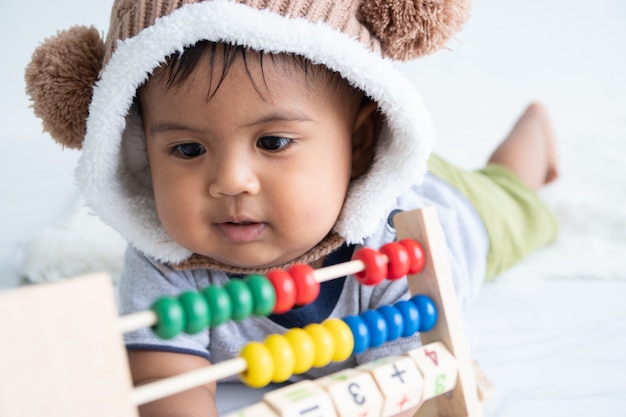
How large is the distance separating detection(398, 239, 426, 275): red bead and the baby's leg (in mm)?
805

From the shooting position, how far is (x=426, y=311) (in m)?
0.62

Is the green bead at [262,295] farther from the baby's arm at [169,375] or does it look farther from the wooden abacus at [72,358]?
the baby's arm at [169,375]

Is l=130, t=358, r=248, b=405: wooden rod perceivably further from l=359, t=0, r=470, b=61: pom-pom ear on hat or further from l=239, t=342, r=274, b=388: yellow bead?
l=359, t=0, r=470, b=61: pom-pom ear on hat

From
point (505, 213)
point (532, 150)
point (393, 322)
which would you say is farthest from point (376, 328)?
point (532, 150)

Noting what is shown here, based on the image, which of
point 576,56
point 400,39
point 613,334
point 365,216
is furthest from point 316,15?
point 576,56

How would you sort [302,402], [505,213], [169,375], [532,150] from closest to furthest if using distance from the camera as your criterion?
[302,402] → [169,375] → [505,213] → [532,150]

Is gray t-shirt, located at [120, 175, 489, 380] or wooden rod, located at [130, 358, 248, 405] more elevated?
gray t-shirt, located at [120, 175, 489, 380]

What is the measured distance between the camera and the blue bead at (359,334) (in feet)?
1.99

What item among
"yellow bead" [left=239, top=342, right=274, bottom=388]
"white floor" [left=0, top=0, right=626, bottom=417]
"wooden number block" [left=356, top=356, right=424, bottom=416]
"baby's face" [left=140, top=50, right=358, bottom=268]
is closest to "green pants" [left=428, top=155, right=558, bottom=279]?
"white floor" [left=0, top=0, right=626, bottom=417]

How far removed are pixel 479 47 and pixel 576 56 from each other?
32 cm

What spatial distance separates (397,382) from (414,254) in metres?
0.12

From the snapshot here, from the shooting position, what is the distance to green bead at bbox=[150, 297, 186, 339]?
18.9 inches

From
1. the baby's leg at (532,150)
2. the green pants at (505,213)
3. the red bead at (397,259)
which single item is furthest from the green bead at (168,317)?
the baby's leg at (532,150)

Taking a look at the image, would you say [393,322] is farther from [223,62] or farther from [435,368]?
[223,62]
